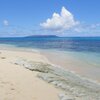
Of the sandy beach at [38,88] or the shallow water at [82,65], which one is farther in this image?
the shallow water at [82,65]

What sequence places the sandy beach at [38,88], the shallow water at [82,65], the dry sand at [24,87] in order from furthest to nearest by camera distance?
1. the shallow water at [82,65]
2. the sandy beach at [38,88]
3. the dry sand at [24,87]

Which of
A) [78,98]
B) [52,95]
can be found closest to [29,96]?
[52,95]

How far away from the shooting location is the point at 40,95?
33.9 ft

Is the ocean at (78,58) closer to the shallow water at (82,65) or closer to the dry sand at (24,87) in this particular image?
the shallow water at (82,65)

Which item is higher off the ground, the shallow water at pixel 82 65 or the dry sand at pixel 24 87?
the dry sand at pixel 24 87

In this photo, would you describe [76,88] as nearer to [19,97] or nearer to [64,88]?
[64,88]

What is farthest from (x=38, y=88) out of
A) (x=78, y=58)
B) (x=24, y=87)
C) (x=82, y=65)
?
(x=78, y=58)

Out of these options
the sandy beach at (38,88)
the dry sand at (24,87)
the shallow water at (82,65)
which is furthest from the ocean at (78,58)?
the dry sand at (24,87)

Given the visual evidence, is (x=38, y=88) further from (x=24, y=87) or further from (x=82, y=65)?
(x=82, y=65)

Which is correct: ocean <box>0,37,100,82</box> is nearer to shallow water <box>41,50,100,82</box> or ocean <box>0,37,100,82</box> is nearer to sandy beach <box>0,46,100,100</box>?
shallow water <box>41,50,100,82</box>

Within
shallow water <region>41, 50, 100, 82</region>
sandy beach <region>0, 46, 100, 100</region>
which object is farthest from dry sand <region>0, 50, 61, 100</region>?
shallow water <region>41, 50, 100, 82</region>

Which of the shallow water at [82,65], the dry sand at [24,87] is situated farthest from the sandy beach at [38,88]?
the shallow water at [82,65]

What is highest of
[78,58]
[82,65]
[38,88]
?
[38,88]

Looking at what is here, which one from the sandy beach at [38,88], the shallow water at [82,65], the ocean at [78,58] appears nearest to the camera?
the sandy beach at [38,88]
